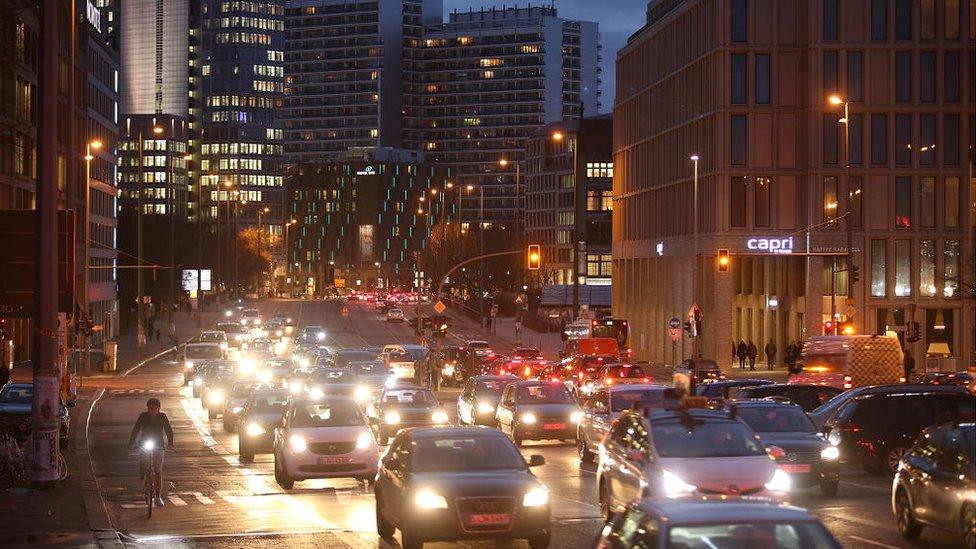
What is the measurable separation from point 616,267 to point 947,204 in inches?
1213

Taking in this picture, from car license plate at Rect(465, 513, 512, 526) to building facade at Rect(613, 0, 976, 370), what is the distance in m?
62.4

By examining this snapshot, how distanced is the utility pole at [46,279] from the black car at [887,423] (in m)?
13.9

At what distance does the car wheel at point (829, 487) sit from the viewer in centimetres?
2438

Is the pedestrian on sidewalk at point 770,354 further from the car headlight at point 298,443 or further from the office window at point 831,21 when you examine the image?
the car headlight at point 298,443

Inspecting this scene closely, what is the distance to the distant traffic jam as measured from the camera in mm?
15894

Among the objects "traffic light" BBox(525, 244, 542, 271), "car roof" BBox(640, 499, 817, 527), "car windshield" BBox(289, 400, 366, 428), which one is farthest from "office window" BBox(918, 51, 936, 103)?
"car roof" BBox(640, 499, 817, 527)

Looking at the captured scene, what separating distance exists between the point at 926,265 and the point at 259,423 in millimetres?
54304

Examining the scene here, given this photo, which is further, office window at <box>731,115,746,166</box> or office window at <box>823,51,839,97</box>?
office window at <box>731,115,746,166</box>

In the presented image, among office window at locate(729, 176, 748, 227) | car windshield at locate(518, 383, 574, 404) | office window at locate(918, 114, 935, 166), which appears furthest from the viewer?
office window at locate(729, 176, 748, 227)

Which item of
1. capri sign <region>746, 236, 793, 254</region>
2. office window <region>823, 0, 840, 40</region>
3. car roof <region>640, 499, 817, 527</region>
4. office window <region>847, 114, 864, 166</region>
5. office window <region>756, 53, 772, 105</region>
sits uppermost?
office window <region>823, 0, 840, 40</region>

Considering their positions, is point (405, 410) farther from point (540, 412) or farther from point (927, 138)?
point (927, 138)

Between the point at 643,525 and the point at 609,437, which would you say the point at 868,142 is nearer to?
the point at 609,437

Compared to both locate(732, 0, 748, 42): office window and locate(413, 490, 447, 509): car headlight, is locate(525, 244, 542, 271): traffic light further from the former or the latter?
locate(413, 490, 447, 509): car headlight

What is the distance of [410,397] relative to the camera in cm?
3922
